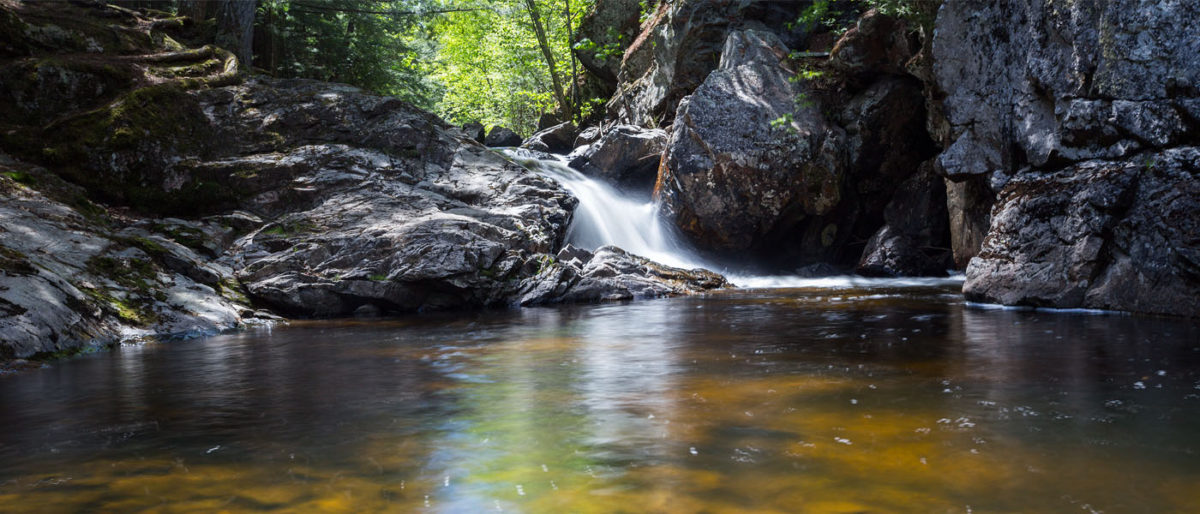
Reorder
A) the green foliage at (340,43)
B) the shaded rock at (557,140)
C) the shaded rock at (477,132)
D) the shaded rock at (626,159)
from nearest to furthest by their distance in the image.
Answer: the shaded rock at (626,159) → the green foliage at (340,43) → the shaded rock at (557,140) → the shaded rock at (477,132)

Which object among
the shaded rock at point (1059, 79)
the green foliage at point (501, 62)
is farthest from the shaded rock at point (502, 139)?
the shaded rock at point (1059, 79)

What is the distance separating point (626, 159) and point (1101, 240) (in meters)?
10.6

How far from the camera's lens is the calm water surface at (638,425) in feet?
9.20

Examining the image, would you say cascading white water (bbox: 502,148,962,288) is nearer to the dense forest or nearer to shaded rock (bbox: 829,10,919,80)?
shaded rock (bbox: 829,10,919,80)

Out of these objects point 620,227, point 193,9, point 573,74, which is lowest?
point 620,227

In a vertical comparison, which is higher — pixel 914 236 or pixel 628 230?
pixel 628 230

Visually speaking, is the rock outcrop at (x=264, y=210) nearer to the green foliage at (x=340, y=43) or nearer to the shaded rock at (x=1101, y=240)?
the green foliage at (x=340, y=43)

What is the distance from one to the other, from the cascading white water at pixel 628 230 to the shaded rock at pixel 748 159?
0.44m

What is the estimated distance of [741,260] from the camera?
15969 mm

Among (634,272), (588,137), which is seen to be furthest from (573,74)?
(634,272)

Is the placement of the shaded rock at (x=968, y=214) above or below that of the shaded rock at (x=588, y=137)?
below

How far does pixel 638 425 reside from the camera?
3.82 m

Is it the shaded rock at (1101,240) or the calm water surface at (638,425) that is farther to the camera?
the shaded rock at (1101,240)

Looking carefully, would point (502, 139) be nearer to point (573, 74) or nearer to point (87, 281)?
point (573, 74)
